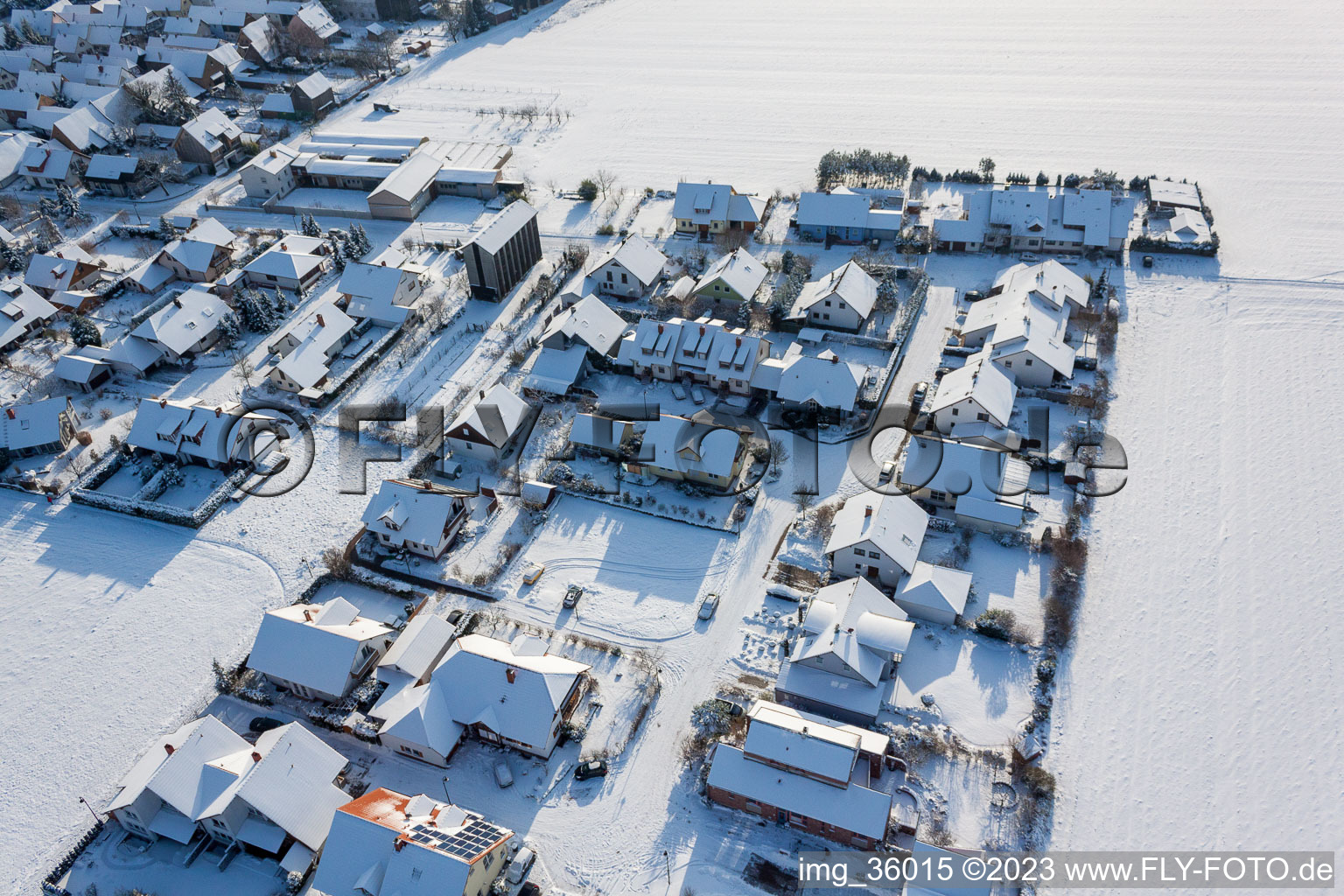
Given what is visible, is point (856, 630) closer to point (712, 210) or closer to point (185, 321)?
point (712, 210)

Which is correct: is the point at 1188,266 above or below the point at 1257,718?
above

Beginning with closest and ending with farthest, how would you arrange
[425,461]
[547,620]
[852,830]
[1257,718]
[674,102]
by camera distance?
[852,830], [1257,718], [547,620], [425,461], [674,102]

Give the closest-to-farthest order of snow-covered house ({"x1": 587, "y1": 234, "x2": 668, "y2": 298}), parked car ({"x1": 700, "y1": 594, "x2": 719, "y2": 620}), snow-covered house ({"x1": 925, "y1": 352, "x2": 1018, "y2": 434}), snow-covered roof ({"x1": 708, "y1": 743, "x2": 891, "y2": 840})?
snow-covered roof ({"x1": 708, "y1": 743, "x2": 891, "y2": 840})
parked car ({"x1": 700, "y1": 594, "x2": 719, "y2": 620})
snow-covered house ({"x1": 925, "y1": 352, "x2": 1018, "y2": 434})
snow-covered house ({"x1": 587, "y1": 234, "x2": 668, "y2": 298})

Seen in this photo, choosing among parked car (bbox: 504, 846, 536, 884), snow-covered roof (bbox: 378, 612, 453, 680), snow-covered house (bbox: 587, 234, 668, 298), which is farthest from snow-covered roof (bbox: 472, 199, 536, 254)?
parked car (bbox: 504, 846, 536, 884)

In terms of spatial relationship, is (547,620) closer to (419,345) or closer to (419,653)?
(419,653)

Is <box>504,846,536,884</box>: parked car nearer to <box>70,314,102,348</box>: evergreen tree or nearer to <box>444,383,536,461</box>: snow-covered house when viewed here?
<box>444,383,536,461</box>: snow-covered house

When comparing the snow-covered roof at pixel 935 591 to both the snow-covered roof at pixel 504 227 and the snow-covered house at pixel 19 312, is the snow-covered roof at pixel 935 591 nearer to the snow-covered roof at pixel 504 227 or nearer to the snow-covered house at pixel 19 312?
the snow-covered roof at pixel 504 227

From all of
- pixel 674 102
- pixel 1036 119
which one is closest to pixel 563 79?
pixel 674 102
